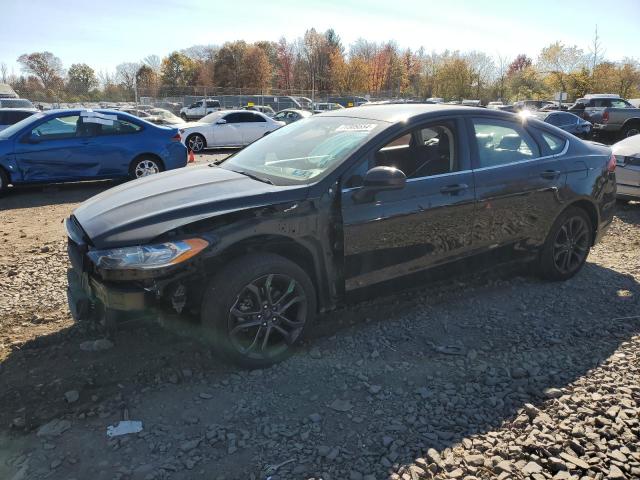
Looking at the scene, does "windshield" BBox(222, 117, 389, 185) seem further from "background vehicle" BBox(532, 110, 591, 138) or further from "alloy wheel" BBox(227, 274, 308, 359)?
"background vehicle" BBox(532, 110, 591, 138)

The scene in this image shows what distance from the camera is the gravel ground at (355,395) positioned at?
247 centimetres

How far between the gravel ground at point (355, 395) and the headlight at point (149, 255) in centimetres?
40

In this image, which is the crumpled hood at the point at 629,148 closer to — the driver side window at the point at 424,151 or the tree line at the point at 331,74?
the driver side window at the point at 424,151

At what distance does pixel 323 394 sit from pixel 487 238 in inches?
78.1

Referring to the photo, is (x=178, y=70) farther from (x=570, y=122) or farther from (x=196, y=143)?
(x=570, y=122)

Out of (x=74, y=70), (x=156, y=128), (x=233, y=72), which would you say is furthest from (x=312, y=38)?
(x=156, y=128)

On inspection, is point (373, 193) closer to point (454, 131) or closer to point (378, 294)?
point (378, 294)

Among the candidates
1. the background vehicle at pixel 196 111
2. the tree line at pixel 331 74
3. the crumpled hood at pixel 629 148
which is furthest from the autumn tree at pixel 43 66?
the crumpled hood at pixel 629 148

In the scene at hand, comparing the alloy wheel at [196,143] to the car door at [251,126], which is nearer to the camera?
the alloy wheel at [196,143]

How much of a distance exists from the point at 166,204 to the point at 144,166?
6804 millimetres

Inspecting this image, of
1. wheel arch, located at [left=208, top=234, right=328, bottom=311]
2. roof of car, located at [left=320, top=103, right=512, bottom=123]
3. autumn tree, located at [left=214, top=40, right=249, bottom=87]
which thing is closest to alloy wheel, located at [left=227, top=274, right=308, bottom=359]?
wheel arch, located at [left=208, top=234, right=328, bottom=311]

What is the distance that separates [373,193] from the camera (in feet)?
11.3

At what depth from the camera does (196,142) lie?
1747cm

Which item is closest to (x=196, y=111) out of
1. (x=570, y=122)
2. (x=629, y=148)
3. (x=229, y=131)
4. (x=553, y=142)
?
(x=229, y=131)
